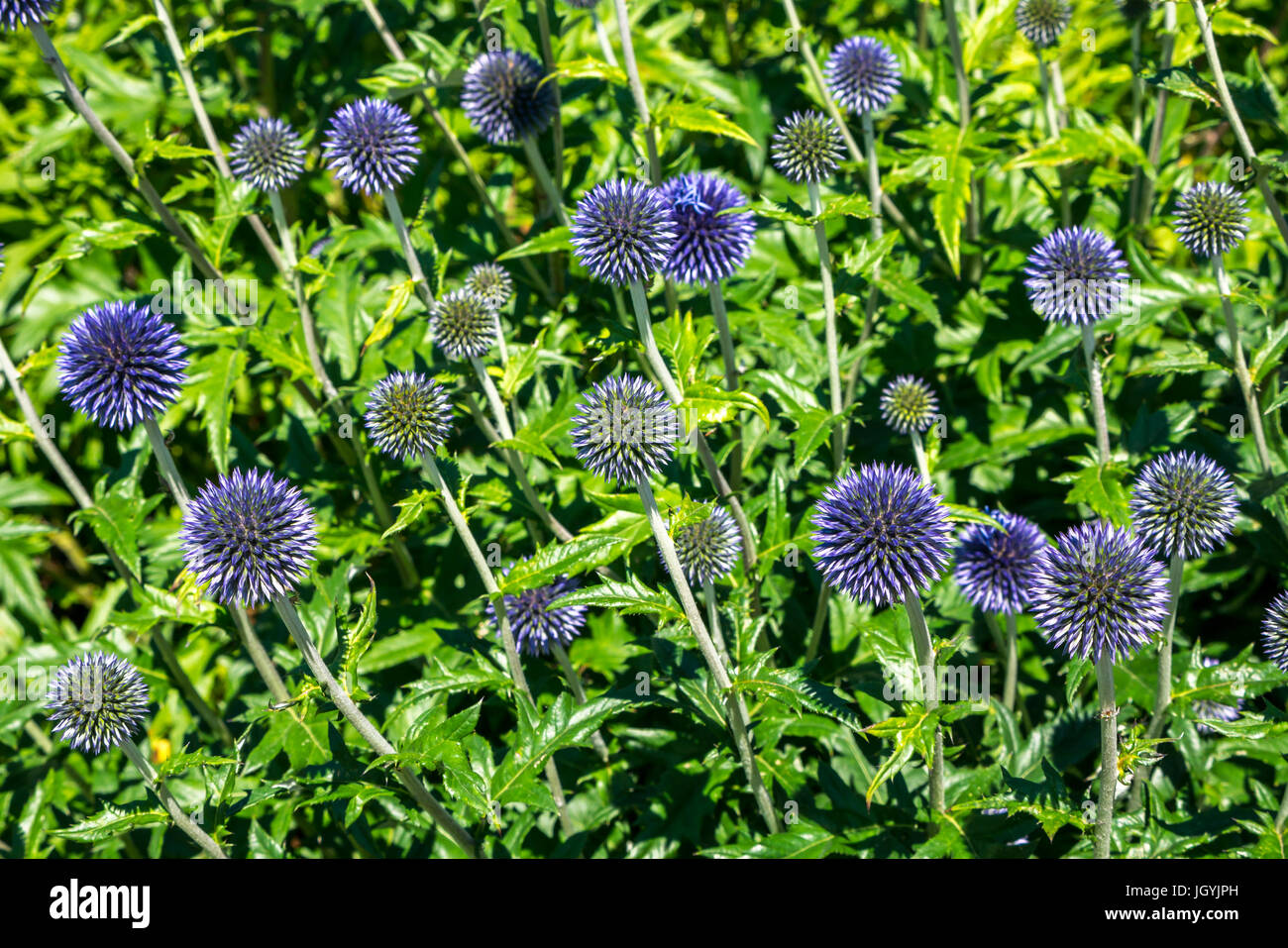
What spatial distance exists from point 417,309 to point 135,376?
1.27 m

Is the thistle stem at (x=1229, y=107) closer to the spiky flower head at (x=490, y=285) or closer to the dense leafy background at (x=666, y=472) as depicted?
the dense leafy background at (x=666, y=472)

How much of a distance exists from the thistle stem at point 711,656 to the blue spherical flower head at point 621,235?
0.66 metres

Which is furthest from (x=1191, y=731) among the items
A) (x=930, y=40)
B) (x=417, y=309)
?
(x=930, y=40)

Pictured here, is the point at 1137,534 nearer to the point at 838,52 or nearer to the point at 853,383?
the point at 853,383

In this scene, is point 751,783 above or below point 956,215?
below

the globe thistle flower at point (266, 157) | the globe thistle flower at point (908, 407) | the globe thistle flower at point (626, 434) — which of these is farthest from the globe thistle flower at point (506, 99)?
the globe thistle flower at point (908, 407)

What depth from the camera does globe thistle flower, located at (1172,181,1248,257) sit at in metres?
3.32

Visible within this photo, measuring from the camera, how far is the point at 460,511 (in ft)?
9.84

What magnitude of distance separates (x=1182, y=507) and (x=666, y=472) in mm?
1578

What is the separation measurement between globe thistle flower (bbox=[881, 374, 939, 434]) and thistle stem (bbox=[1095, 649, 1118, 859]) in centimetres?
108

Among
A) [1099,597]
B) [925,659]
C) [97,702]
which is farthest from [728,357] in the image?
[97,702]

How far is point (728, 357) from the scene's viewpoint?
3.34 meters

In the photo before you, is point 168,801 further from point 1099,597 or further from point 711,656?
point 1099,597
